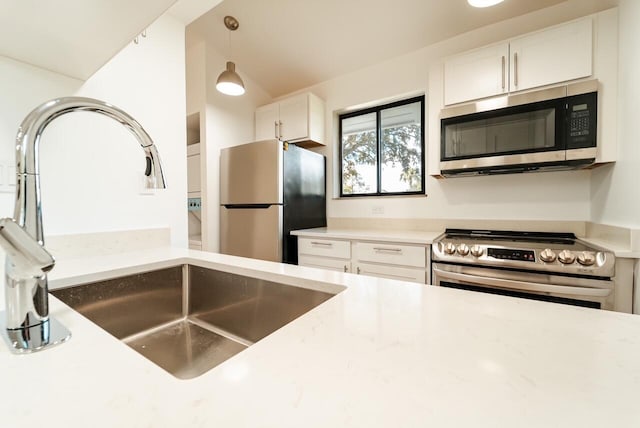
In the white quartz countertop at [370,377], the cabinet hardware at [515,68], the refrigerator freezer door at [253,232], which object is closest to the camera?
the white quartz countertop at [370,377]

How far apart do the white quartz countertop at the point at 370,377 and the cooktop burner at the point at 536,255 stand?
994 mm

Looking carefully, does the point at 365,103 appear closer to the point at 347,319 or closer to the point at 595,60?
the point at 595,60

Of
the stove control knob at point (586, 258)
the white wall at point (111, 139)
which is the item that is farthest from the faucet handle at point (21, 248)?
the stove control knob at point (586, 258)

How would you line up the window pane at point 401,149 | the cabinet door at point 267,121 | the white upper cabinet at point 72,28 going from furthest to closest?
the cabinet door at point 267,121
the window pane at point 401,149
the white upper cabinet at point 72,28

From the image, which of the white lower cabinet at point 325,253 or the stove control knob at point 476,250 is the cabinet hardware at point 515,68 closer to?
the stove control knob at point 476,250

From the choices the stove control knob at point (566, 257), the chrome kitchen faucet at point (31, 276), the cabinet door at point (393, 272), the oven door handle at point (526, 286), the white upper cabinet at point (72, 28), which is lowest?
the cabinet door at point (393, 272)

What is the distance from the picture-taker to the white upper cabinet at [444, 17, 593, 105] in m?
1.57

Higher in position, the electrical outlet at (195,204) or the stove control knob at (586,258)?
the electrical outlet at (195,204)

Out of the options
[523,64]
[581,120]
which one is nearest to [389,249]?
[581,120]

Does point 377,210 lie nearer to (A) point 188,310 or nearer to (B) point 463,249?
(B) point 463,249

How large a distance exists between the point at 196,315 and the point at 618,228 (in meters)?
2.02

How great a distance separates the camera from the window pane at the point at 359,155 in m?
2.75

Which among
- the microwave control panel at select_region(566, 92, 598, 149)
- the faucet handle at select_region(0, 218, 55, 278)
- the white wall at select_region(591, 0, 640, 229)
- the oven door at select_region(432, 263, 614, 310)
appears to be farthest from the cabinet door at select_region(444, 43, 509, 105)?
the faucet handle at select_region(0, 218, 55, 278)

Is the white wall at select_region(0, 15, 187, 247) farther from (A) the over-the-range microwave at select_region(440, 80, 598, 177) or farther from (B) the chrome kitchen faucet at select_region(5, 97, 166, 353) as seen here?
(A) the over-the-range microwave at select_region(440, 80, 598, 177)
